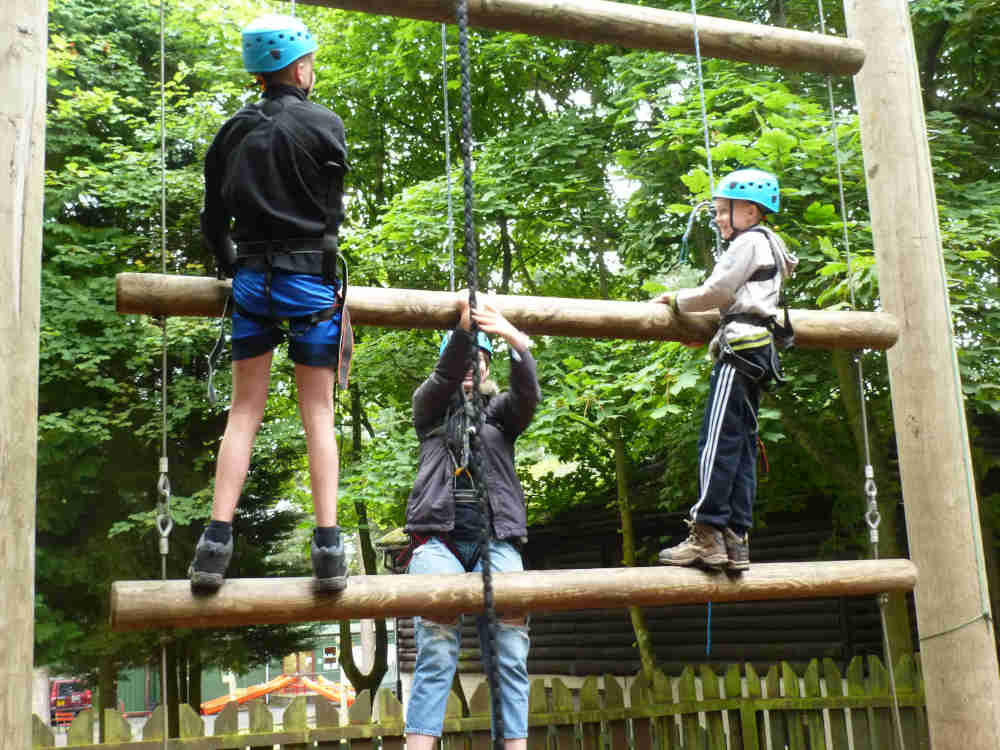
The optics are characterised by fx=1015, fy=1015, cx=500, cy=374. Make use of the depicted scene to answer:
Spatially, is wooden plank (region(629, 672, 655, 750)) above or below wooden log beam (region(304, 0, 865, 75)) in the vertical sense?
below

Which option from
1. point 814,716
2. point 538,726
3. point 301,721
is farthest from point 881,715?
point 301,721

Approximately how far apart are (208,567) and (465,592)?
0.74 metres

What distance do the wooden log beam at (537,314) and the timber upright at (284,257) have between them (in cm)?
24

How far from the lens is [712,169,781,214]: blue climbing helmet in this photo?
3.69m

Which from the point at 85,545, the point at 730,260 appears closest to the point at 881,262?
the point at 730,260

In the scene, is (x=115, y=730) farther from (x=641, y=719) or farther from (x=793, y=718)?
(x=793, y=718)

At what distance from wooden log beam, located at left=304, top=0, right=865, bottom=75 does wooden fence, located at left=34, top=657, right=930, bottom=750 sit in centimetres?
362

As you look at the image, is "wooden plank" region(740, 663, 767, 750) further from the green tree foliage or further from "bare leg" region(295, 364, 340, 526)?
"bare leg" region(295, 364, 340, 526)

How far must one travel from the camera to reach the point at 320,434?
9.45 feet

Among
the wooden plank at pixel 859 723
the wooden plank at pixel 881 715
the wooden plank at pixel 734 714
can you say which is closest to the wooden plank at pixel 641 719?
the wooden plank at pixel 734 714

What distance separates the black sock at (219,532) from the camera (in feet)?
9.02

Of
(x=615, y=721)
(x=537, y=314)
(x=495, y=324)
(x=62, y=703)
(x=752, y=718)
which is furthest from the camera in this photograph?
(x=62, y=703)

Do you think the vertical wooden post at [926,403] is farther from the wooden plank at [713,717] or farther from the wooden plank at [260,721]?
the wooden plank at [260,721]

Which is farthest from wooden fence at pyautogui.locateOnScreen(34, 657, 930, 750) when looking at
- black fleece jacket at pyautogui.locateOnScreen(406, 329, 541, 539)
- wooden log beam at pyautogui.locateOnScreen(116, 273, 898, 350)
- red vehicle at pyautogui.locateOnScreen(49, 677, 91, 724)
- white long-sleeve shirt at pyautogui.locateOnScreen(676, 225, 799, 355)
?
red vehicle at pyautogui.locateOnScreen(49, 677, 91, 724)
